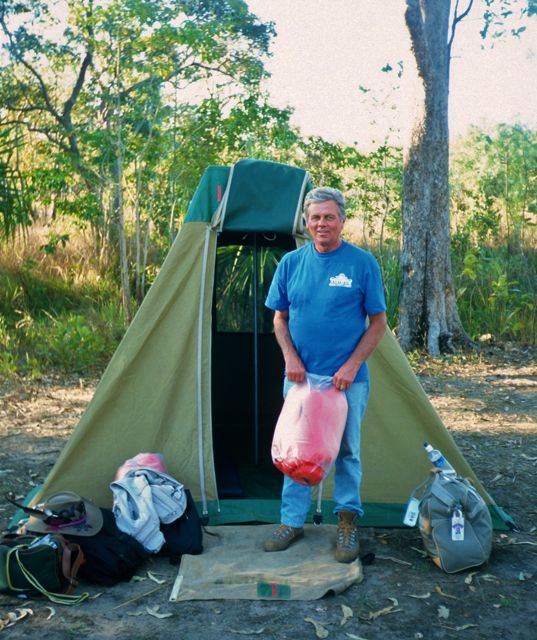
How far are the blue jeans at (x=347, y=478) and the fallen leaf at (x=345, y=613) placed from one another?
54 cm

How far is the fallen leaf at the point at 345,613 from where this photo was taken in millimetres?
3242

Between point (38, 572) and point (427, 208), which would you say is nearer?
point (38, 572)

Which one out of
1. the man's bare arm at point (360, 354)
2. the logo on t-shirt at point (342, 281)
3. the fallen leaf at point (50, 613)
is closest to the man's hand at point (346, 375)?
the man's bare arm at point (360, 354)

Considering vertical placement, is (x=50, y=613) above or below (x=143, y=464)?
below

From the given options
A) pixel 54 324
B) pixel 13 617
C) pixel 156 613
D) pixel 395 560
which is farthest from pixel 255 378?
A: pixel 54 324

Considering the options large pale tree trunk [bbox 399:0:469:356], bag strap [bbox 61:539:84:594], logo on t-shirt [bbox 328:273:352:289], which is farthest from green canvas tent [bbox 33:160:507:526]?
large pale tree trunk [bbox 399:0:469:356]

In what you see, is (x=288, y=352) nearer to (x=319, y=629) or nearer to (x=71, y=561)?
(x=319, y=629)

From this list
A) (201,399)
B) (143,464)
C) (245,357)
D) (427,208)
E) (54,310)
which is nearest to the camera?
(143,464)

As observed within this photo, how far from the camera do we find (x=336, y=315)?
11.9 feet

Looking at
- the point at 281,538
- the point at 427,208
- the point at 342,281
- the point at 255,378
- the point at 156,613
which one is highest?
the point at 427,208

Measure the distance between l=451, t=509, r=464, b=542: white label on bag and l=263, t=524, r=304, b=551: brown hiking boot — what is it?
0.75 meters

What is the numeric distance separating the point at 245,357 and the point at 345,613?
→ 8.42 ft

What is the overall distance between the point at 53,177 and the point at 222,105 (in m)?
2.35

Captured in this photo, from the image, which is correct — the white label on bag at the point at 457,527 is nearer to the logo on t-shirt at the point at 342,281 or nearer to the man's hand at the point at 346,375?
the man's hand at the point at 346,375
